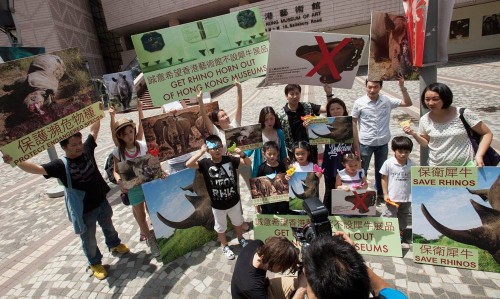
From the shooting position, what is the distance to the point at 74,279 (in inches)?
146

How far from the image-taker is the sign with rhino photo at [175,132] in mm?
3824

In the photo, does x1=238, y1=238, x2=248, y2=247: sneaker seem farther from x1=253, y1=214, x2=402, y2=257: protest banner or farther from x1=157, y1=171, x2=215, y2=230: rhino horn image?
x1=157, y1=171, x2=215, y2=230: rhino horn image

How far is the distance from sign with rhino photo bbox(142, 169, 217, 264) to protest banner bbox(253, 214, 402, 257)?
39.5 inches

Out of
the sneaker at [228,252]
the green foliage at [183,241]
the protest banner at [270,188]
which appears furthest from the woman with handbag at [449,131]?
the green foliage at [183,241]

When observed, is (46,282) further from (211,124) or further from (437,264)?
(437,264)

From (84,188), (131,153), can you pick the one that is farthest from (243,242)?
(84,188)

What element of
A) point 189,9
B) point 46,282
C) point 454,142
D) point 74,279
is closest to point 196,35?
point 454,142

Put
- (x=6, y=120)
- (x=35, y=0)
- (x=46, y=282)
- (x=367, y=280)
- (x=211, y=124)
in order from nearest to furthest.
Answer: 1. (x=367, y=280)
2. (x=6, y=120)
3. (x=46, y=282)
4. (x=211, y=124)
5. (x=35, y=0)

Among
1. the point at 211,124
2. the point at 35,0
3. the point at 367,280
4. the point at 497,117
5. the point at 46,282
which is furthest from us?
the point at 35,0

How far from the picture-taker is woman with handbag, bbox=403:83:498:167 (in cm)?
291

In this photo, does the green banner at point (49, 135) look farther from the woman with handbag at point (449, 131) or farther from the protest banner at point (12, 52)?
the woman with handbag at point (449, 131)

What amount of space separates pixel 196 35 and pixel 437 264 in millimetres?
3979

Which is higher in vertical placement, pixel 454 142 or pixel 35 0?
pixel 35 0

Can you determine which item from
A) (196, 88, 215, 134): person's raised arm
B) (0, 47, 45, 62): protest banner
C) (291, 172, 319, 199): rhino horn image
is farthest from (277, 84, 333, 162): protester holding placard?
(0, 47, 45, 62): protest banner
